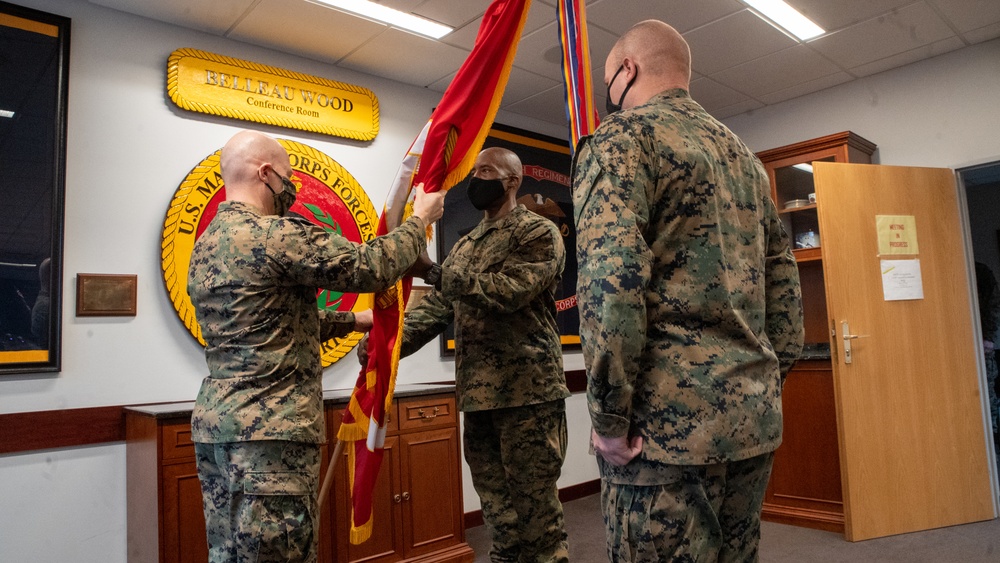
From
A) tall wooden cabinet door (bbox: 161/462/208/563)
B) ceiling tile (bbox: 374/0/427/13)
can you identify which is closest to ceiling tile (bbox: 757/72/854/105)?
ceiling tile (bbox: 374/0/427/13)

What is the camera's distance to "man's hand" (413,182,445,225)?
1872 millimetres

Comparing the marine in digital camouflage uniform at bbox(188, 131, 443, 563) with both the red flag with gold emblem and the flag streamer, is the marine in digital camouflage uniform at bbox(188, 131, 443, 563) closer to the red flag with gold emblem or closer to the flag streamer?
the red flag with gold emblem

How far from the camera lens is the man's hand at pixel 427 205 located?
1872 millimetres

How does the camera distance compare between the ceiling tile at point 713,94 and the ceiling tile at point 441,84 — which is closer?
the ceiling tile at point 441,84

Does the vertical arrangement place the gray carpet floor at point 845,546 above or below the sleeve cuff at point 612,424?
below

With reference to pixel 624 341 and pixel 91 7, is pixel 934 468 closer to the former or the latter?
pixel 624 341

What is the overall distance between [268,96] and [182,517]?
2044 mm

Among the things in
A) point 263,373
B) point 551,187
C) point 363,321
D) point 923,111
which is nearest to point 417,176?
point 363,321

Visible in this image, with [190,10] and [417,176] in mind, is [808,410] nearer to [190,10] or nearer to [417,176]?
[417,176]

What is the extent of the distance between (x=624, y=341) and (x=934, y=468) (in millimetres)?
3340

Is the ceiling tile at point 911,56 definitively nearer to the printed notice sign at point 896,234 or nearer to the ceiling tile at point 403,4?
the printed notice sign at point 896,234

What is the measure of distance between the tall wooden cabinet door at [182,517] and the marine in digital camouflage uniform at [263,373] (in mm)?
942

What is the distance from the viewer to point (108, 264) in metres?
2.79

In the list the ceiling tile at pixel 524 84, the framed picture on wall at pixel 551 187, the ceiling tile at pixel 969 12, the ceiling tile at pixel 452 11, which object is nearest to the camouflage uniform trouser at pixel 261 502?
the ceiling tile at pixel 452 11
